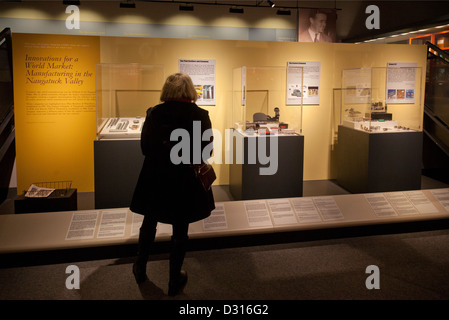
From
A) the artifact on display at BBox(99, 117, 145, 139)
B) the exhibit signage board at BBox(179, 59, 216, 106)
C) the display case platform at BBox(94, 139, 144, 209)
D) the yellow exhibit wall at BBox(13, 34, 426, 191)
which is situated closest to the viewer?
the display case platform at BBox(94, 139, 144, 209)

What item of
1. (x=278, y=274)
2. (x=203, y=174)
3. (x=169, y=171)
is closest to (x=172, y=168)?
(x=169, y=171)

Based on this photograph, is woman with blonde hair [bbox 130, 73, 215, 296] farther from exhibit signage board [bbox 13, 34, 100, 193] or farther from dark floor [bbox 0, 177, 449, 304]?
exhibit signage board [bbox 13, 34, 100, 193]

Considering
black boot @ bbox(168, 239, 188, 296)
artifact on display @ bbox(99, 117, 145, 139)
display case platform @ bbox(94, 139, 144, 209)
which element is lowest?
black boot @ bbox(168, 239, 188, 296)

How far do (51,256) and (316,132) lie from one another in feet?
13.8

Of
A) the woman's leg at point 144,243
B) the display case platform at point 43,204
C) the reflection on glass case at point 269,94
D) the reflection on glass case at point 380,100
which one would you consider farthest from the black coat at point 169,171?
the reflection on glass case at point 380,100

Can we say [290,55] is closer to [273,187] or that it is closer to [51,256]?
[273,187]

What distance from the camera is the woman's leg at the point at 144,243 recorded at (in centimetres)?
270

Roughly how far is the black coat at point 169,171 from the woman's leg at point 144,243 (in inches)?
5.1

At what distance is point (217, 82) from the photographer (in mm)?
5641

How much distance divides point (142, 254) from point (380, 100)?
4.70 meters

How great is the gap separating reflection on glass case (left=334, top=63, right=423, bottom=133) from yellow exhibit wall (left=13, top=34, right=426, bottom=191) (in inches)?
9.6

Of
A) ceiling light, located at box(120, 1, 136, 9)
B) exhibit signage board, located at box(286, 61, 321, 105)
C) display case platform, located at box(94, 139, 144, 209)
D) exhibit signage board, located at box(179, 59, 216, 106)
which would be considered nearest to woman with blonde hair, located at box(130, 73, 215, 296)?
display case platform, located at box(94, 139, 144, 209)

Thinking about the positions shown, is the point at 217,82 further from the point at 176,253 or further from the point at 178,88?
the point at 176,253

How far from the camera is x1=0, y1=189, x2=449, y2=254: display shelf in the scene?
321cm
